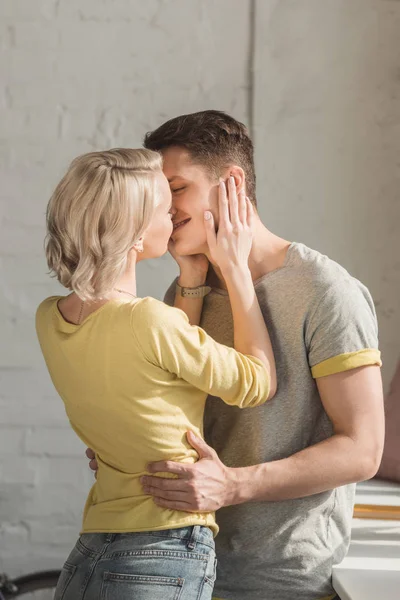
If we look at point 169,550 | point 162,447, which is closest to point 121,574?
point 169,550

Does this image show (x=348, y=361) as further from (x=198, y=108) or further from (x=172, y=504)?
(x=198, y=108)

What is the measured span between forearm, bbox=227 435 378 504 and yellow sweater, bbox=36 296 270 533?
0.11m

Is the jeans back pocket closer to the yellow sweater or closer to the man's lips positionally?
the yellow sweater

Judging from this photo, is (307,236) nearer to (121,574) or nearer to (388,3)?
(388,3)

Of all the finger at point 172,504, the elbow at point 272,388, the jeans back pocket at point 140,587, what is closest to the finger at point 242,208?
the elbow at point 272,388

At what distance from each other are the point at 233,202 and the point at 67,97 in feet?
4.68

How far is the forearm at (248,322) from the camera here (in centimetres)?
146

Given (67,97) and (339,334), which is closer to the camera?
(339,334)

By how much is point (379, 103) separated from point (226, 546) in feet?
5.93

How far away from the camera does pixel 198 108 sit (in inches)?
113

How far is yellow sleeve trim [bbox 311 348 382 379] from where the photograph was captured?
147 centimetres

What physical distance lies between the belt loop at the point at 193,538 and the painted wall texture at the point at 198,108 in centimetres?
161

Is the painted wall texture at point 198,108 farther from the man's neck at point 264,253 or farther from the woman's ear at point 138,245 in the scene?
the woman's ear at point 138,245

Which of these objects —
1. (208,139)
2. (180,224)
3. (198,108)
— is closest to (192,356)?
(180,224)
